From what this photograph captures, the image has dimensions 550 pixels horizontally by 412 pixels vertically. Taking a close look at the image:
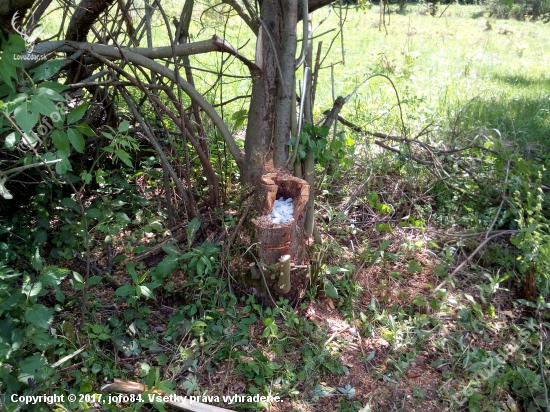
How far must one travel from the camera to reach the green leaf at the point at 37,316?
5.90 feet

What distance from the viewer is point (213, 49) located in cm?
235

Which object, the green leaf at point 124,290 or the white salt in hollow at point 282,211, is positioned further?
the white salt in hollow at point 282,211

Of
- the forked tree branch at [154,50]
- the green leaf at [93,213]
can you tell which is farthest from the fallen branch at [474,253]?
the green leaf at [93,213]

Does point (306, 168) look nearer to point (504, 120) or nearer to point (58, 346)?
point (58, 346)

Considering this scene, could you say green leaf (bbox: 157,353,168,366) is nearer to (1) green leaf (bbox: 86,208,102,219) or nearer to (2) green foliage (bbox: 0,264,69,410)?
(2) green foliage (bbox: 0,264,69,410)

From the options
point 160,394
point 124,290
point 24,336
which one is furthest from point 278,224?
point 24,336

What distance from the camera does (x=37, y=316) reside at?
5.94 feet

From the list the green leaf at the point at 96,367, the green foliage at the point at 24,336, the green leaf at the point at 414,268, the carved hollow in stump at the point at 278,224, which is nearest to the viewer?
the green foliage at the point at 24,336

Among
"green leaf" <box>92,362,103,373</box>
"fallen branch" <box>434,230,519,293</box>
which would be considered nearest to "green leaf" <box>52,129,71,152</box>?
"green leaf" <box>92,362,103,373</box>

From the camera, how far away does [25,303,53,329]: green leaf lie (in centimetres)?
180

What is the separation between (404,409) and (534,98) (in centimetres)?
488

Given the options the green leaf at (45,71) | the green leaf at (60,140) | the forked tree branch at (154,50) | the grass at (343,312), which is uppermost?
the forked tree branch at (154,50)

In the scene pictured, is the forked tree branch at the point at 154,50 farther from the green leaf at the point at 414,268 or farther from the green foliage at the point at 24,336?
the green leaf at the point at 414,268

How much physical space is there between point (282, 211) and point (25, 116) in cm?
133
